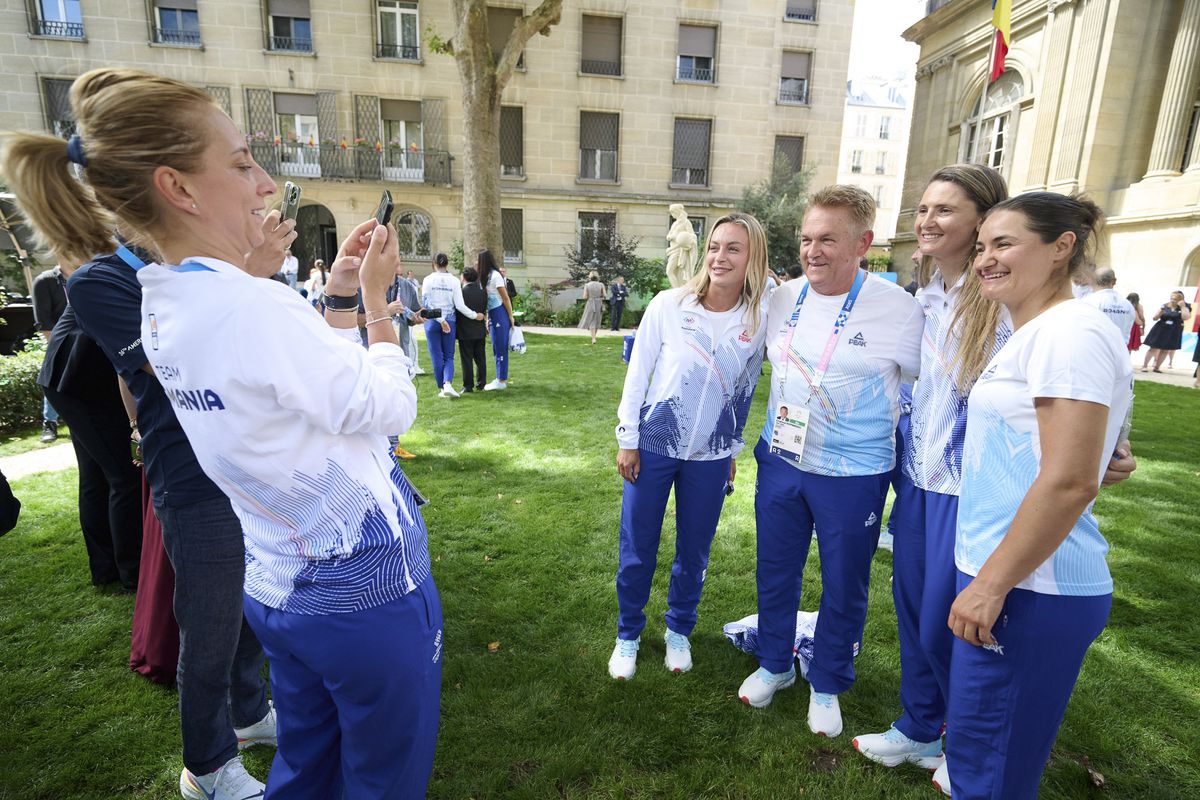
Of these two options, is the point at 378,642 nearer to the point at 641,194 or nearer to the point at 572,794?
the point at 572,794

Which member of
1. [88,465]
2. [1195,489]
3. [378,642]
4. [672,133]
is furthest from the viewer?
[672,133]

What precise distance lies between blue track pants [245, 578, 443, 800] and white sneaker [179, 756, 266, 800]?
0.82 m

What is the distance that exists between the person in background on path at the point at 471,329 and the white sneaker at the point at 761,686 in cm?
668

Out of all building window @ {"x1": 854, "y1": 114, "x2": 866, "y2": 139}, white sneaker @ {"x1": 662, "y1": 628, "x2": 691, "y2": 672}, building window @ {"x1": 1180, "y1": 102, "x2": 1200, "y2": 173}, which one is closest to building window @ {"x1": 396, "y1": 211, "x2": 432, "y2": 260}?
white sneaker @ {"x1": 662, "y1": 628, "x2": 691, "y2": 672}

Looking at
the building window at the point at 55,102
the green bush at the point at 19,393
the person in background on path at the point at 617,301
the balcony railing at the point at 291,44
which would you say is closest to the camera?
the green bush at the point at 19,393

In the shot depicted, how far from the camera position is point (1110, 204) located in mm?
15258

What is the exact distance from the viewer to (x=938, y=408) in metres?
2.23

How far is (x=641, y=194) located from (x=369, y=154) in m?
9.85

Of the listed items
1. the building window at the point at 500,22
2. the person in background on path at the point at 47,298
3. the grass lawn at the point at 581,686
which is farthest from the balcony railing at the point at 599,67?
the grass lawn at the point at 581,686

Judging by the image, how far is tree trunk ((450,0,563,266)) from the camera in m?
13.5

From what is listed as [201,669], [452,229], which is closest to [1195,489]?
[201,669]

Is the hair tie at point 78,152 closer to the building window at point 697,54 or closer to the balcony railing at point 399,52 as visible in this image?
the balcony railing at point 399,52

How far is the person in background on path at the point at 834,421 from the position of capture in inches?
96.0

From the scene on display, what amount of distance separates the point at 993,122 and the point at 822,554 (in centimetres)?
2155
